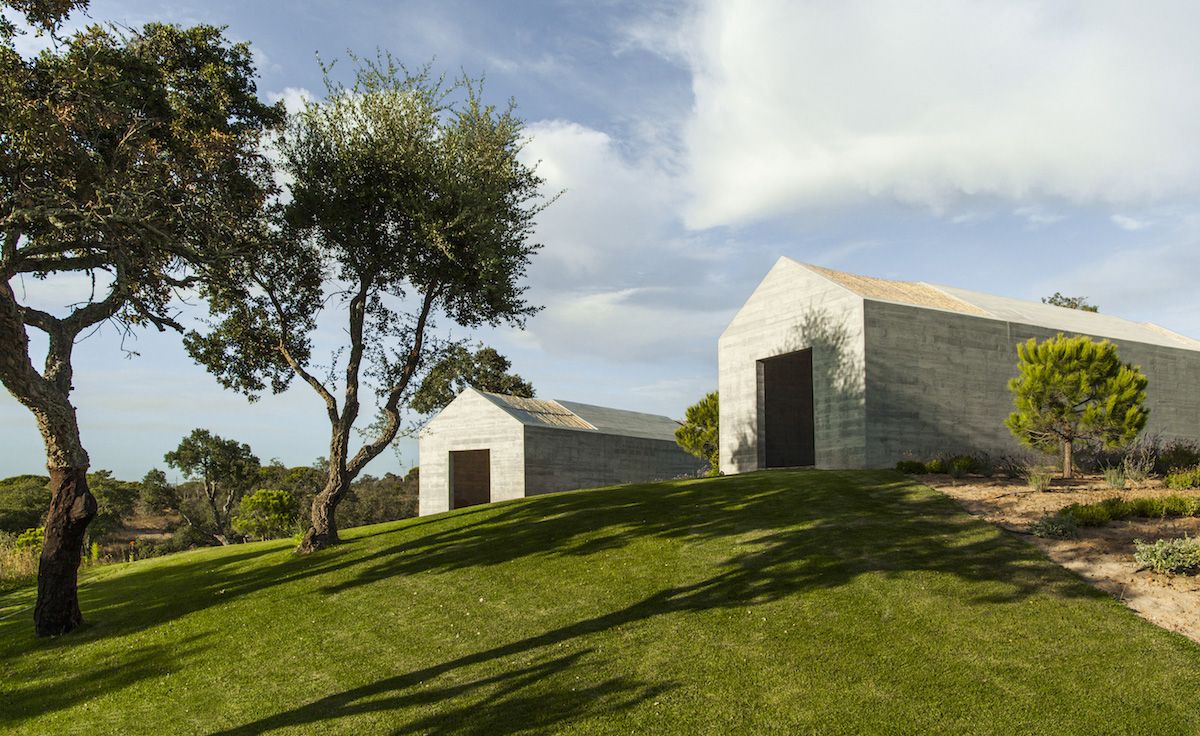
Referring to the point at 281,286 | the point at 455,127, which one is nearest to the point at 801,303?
the point at 455,127

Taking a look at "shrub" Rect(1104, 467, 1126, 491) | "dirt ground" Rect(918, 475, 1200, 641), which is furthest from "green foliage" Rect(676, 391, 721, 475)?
"shrub" Rect(1104, 467, 1126, 491)

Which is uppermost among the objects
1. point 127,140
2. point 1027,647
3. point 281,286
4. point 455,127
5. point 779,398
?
point 455,127

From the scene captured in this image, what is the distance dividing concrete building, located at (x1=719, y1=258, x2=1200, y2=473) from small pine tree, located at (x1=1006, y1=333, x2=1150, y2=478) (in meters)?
3.62

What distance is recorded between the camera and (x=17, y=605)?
18719mm

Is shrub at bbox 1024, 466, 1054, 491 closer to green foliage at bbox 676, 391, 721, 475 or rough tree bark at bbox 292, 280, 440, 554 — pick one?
rough tree bark at bbox 292, 280, 440, 554

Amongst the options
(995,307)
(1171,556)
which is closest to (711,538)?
(1171,556)

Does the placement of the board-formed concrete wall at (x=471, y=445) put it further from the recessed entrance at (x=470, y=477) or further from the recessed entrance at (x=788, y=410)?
the recessed entrance at (x=788, y=410)

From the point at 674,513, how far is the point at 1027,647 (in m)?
9.57

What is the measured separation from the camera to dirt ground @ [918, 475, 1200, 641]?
12.1m

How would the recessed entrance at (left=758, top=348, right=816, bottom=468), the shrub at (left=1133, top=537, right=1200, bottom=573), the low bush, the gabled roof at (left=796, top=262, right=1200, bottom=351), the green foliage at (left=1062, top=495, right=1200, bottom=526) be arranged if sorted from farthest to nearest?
the recessed entrance at (left=758, top=348, right=816, bottom=468) < the gabled roof at (left=796, top=262, right=1200, bottom=351) < the low bush < the green foliage at (left=1062, top=495, right=1200, bottom=526) < the shrub at (left=1133, top=537, right=1200, bottom=573)

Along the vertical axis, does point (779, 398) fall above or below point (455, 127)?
below

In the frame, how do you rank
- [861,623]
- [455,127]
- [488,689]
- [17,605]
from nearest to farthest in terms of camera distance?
[488,689], [861,623], [17,605], [455,127]

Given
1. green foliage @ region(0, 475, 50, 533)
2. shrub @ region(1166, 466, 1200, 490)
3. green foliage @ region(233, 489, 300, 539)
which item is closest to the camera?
shrub @ region(1166, 466, 1200, 490)

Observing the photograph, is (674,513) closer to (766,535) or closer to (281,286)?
(766,535)
